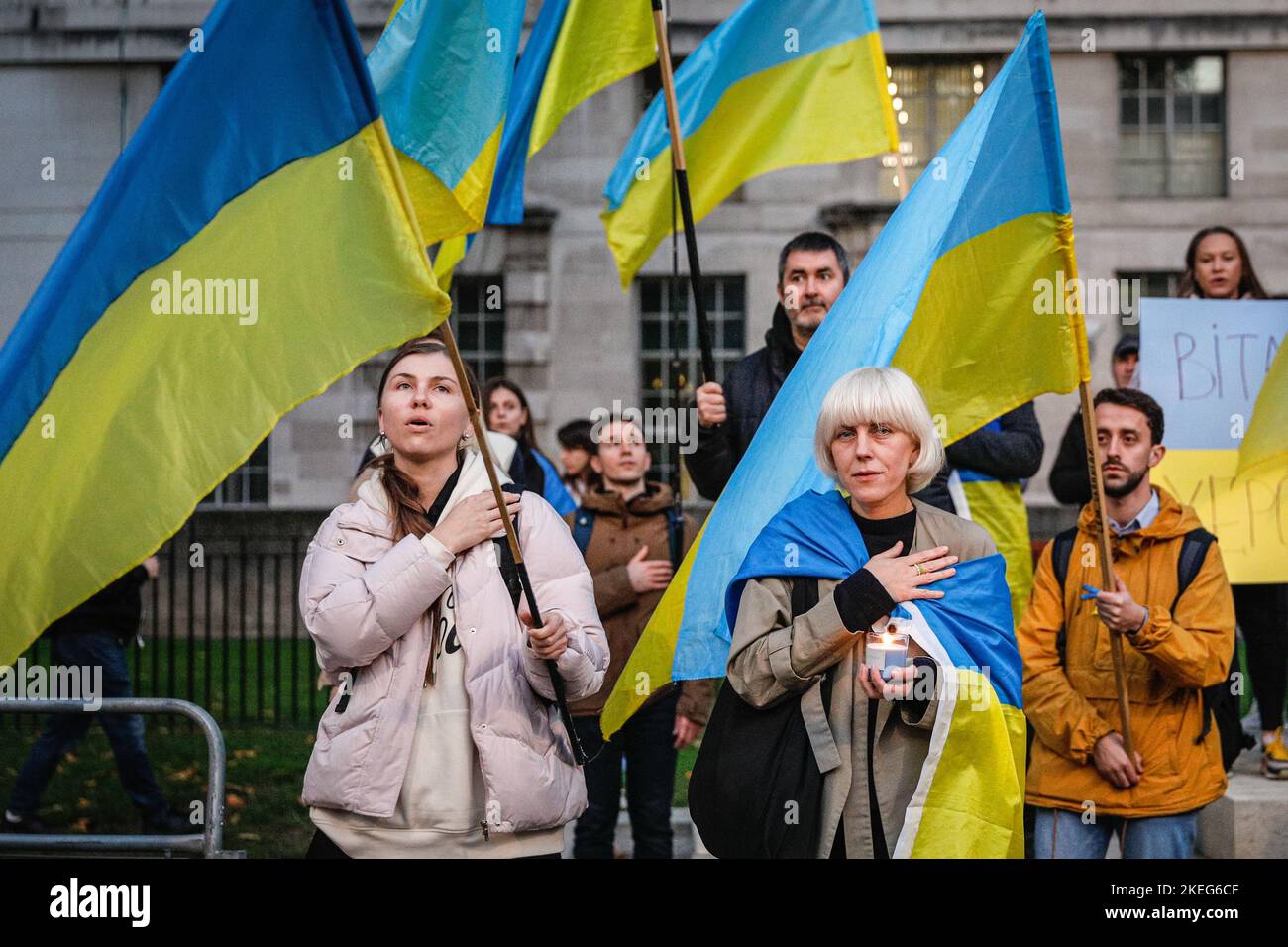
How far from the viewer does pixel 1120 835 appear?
16.5ft

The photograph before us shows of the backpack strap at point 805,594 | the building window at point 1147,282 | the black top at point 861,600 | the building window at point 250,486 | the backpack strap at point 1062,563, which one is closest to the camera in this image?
the black top at point 861,600

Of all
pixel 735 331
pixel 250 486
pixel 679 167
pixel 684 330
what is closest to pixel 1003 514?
pixel 679 167

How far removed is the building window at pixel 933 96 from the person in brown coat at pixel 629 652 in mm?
11664

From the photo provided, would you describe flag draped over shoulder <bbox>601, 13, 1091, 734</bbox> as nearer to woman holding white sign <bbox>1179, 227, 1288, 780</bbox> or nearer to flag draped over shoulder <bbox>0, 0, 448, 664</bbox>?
flag draped over shoulder <bbox>0, 0, 448, 664</bbox>

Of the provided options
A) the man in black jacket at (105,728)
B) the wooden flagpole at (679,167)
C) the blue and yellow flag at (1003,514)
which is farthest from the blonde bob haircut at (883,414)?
the man in black jacket at (105,728)

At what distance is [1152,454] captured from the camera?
5.32 metres

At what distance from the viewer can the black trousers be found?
659 centimetres

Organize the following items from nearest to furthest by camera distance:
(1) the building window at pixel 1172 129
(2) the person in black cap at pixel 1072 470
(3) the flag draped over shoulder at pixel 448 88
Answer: (3) the flag draped over shoulder at pixel 448 88
(2) the person in black cap at pixel 1072 470
(1) the building window at pixel 1172 129

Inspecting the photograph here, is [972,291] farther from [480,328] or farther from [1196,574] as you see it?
[480,328]

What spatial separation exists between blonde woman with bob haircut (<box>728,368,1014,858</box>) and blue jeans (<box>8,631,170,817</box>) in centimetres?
507

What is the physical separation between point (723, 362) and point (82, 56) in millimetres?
8258

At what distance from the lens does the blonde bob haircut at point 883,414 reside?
3932 millimetres

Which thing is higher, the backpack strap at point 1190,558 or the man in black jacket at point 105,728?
the backpack strap at point 1190,558

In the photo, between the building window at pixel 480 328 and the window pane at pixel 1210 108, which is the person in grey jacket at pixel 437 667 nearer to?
the building window at pixel 480 328
